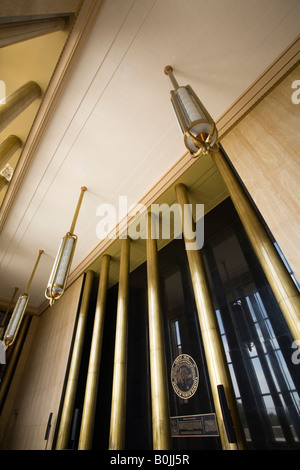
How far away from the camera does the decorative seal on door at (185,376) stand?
362cm

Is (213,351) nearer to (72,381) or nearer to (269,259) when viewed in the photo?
(269,259)

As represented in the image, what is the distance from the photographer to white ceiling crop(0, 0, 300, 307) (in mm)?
3010

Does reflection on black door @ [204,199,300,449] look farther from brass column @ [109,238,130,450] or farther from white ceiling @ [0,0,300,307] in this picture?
white ceiling @ [0,0,300,307]

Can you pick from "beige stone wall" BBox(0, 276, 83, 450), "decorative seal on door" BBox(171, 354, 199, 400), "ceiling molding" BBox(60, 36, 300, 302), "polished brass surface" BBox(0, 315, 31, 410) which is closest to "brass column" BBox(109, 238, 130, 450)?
"decorative seal on door" BBox(171, 354, 199, 400)

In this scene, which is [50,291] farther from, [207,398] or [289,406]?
[289,406]

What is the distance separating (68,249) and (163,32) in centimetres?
367

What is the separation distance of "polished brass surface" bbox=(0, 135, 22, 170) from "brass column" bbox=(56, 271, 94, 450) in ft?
13.4

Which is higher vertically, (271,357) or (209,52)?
(209,52)

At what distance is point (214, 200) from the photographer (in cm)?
500

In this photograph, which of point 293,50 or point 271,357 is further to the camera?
point 293,50

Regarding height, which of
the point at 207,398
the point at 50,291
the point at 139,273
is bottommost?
the point at 207,398

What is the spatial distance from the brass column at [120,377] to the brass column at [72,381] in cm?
161

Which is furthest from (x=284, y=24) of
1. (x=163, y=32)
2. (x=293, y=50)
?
(x=163, y=32)
